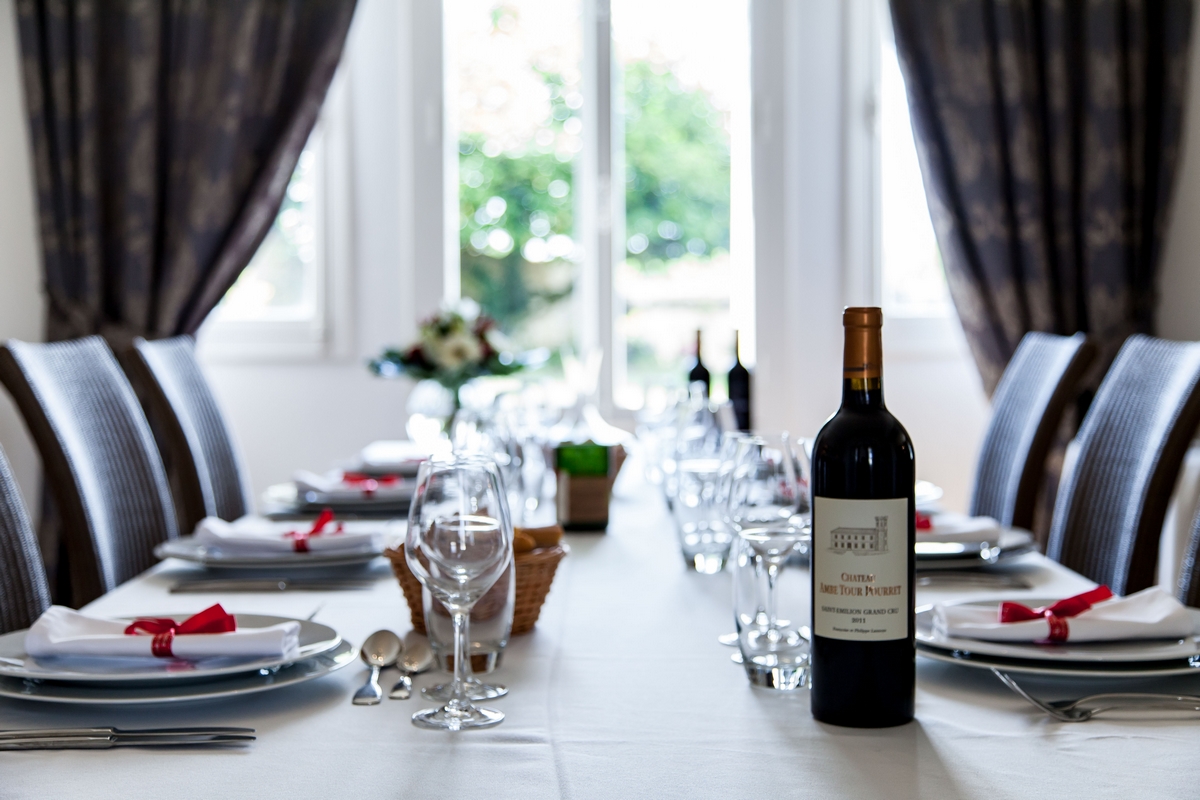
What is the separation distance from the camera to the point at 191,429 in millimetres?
2402

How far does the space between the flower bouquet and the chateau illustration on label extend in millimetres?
1796

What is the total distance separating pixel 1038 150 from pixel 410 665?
134 inches

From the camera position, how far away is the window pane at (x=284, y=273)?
4.08 meters

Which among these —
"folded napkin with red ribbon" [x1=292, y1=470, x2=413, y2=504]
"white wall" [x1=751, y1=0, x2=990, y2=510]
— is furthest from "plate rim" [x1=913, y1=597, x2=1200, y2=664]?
"white wall" [x1=751, y1=0, x2=990, y2=510]

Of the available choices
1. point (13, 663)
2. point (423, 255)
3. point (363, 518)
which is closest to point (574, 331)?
point (423, 255)

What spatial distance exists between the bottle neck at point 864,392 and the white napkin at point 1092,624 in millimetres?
296

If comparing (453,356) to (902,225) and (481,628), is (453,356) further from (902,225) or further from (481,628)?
(902,225)

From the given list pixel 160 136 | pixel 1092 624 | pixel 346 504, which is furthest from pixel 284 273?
pixel 1092 624

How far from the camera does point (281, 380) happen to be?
4.07 m

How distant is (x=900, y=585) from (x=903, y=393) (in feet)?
11.0

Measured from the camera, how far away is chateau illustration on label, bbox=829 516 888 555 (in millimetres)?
854

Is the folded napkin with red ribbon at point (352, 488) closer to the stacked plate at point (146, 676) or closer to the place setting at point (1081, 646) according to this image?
the stacked plate at point (146, 676)

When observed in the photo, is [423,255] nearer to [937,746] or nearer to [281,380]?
[281,380]

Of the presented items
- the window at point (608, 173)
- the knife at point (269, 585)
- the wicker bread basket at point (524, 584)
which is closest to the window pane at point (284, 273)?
the window at point (608, 173)
